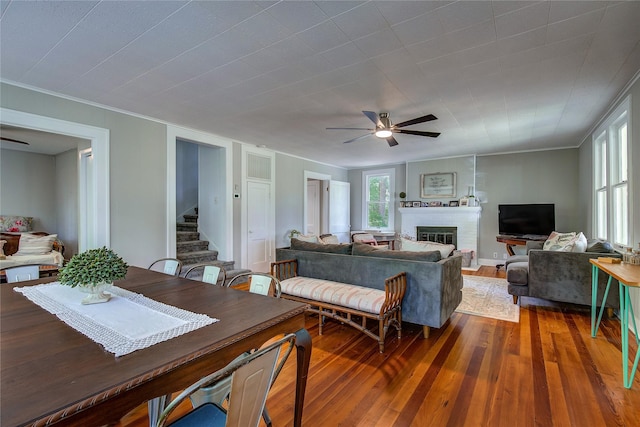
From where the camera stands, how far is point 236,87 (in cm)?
309

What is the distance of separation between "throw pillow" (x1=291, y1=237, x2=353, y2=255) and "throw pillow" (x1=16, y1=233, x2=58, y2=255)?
406 cm

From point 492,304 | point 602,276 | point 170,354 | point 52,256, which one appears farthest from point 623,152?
point 52,256

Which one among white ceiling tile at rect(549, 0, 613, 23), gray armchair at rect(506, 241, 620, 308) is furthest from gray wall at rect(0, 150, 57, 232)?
gray armchair at rect(506, 241, 620, 308)

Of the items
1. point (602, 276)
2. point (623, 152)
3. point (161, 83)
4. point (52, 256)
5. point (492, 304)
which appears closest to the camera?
point (161, 83)

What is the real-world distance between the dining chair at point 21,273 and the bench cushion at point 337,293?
7.04 ft

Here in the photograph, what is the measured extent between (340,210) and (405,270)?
16.9 ft

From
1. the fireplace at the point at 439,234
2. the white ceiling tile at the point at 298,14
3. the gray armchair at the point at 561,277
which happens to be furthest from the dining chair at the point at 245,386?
the fireplace at the point at 439,234

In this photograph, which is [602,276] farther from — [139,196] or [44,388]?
[139,196]

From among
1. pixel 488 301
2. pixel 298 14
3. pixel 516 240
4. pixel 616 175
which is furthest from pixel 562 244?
pixel 298 14

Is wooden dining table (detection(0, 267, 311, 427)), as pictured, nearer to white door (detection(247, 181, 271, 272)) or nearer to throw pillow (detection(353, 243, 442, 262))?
throw pillow (detection(353, 243, 442, 262))

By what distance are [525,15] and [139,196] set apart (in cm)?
439

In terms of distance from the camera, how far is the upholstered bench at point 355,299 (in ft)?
8.73

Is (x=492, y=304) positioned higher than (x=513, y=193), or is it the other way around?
(x=513, y=193)

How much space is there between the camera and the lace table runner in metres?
1.10
